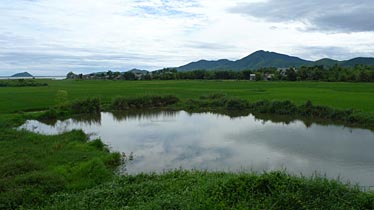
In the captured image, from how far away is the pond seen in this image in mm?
12500

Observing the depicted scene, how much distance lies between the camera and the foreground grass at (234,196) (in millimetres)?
6113

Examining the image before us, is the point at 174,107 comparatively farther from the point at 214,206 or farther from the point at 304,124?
the point at 214,206

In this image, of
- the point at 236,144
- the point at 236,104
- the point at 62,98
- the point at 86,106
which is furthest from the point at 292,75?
the point at 236,144

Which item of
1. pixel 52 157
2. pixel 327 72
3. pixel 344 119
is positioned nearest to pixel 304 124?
pixel 344 119

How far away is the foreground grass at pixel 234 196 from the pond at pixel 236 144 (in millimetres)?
3800

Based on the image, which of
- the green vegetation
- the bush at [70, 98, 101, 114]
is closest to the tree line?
the bush at [70, 98, 101, 114]

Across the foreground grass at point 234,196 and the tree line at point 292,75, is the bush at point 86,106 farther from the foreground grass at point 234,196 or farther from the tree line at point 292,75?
the tree line at point 292,75

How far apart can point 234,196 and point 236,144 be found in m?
10.2

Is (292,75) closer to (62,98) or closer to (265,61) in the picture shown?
(62,98)

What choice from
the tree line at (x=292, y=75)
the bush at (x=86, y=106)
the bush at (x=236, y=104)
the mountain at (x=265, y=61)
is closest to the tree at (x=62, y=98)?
the bush at (x=86, y=106)

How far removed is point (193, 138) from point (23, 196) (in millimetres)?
11572

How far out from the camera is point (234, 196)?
254 inches

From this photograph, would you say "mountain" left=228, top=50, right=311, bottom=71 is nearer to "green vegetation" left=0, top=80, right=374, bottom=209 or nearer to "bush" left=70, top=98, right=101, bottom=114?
"bush" left=70, top=98, right=101, bottom=114

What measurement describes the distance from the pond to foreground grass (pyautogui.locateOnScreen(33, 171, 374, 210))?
3800mm
